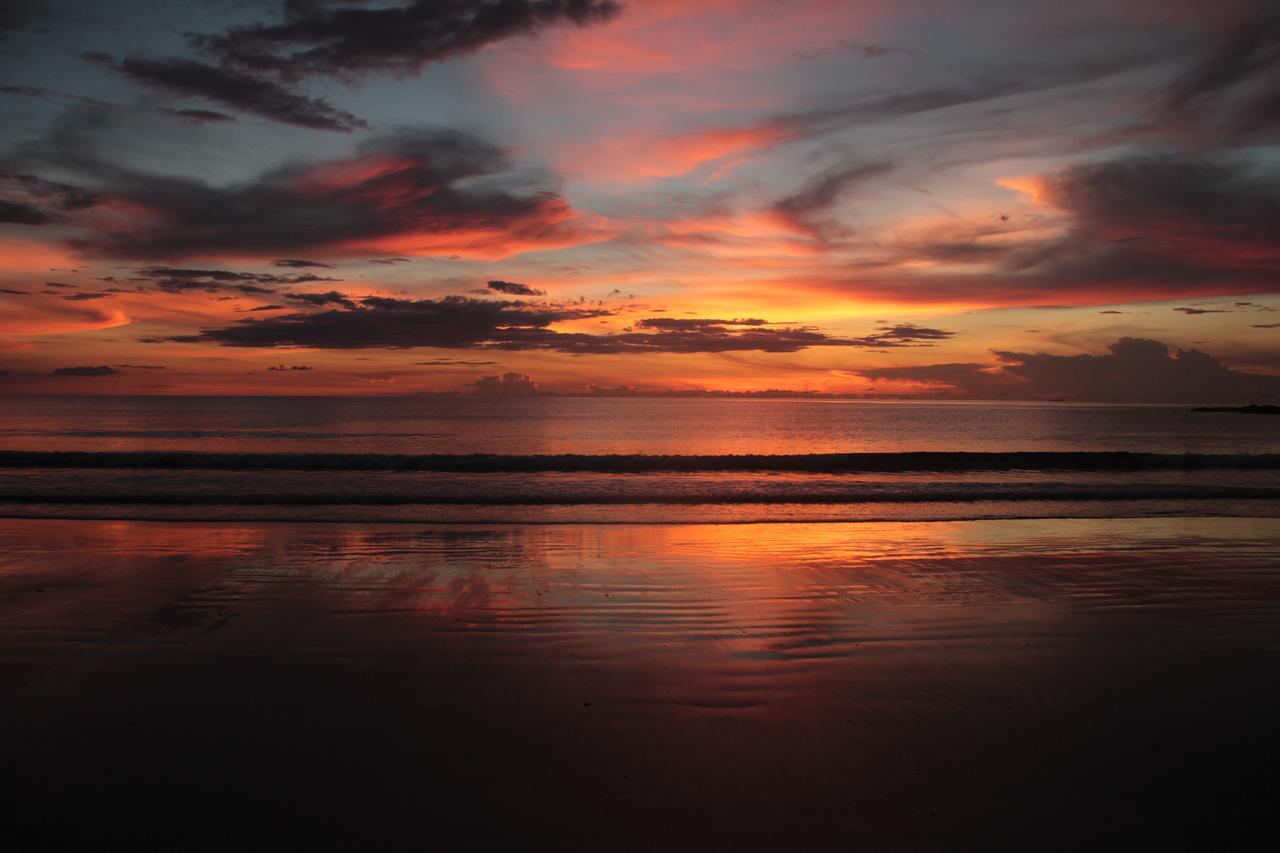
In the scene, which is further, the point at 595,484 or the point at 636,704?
the point at 595,484

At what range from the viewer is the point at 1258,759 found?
16.5 ft

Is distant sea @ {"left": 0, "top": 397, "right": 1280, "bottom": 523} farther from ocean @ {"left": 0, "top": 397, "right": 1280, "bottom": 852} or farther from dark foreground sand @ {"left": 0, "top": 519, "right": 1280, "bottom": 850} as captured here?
dark foreground sand @ {"left": 0, "top": 519, "right": 1280, "bottom": 850}

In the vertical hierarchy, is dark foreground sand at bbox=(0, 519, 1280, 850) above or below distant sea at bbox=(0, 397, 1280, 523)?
above

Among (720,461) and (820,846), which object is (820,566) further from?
(720,461)

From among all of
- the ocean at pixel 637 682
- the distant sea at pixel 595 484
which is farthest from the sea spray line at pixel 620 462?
the ocean at pixel 637 682

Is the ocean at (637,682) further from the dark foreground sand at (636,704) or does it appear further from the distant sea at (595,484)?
the distant sea at (595,484)

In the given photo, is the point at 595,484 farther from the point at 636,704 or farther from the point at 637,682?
the point at 636,704

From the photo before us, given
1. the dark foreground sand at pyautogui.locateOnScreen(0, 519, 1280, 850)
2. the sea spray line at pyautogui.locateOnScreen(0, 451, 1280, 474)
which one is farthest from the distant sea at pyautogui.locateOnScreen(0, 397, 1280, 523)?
the dark foreground sand at pyautogui.locateOnScreen(0, 519, 1280, 850)

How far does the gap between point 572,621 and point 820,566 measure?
461 cm

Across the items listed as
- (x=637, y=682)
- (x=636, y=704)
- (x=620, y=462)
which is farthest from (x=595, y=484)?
(x=636, y=704)

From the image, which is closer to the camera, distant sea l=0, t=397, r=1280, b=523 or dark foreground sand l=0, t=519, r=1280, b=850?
dark foreground sand l=0, t=519, r=1280, b=850

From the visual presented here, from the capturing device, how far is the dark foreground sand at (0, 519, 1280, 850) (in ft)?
13.9

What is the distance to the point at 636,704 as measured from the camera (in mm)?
5883

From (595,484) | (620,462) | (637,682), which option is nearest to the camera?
(637,682)
